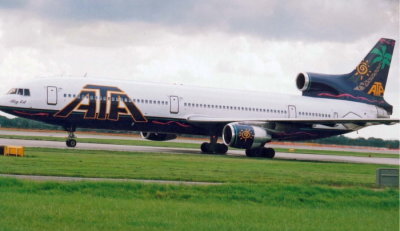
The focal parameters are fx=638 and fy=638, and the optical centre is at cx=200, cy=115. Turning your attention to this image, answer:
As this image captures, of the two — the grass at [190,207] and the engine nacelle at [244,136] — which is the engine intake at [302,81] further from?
the grass at [190,207]

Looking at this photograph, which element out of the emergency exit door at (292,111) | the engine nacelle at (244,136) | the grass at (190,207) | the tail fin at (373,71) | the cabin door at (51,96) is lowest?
the grass at (190,207)

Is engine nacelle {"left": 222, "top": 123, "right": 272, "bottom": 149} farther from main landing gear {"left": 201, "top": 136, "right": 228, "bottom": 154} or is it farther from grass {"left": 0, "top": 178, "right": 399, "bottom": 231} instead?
grass {"left": 0, "top": 178, "right": 399, "bottom": 231}

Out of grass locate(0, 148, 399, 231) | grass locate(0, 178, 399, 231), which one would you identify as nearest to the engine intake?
grass locate(0, 148, 399, 231)

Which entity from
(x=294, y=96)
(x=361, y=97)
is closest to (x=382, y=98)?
(x=361, y=97)

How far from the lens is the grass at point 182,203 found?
12953mm

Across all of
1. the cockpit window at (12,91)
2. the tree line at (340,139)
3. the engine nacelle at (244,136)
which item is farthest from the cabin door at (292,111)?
the tree line at (340,139)

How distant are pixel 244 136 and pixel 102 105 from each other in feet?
28.1

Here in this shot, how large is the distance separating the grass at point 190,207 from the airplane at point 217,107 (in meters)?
18.7

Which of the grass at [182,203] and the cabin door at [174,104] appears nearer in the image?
the grass at [182,203]

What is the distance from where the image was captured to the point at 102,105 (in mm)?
36625

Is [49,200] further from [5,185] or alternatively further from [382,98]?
[382,98]

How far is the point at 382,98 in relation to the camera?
50281 millimetres

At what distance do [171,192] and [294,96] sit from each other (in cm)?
3032

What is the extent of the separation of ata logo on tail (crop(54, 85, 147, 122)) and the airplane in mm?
56
